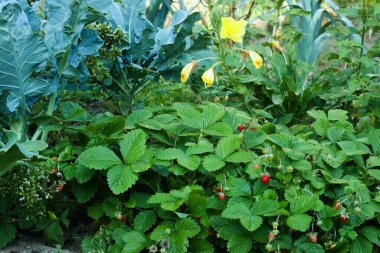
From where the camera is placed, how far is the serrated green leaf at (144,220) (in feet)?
7.57

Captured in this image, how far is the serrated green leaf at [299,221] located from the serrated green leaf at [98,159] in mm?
698

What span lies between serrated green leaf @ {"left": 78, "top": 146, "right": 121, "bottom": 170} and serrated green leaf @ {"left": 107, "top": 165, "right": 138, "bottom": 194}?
27 millimetres

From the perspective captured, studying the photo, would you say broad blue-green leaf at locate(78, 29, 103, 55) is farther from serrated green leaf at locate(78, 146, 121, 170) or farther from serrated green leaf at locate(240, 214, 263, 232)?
serrated green leaf at locate(240, 214, 263, 232)

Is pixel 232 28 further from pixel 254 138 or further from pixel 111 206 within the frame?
pixel 111 206

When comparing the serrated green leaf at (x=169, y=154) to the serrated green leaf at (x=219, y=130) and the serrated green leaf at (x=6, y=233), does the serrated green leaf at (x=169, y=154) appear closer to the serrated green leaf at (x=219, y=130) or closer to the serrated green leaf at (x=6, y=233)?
the serrated green leaf at (x=219, y=130)

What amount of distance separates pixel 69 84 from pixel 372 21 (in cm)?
160

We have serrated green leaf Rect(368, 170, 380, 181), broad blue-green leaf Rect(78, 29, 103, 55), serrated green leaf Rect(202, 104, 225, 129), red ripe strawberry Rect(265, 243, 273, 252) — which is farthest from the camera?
broad blue-green leaf Rect(78, 29, 103, 55)

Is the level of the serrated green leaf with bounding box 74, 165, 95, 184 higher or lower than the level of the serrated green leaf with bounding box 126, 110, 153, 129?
lower

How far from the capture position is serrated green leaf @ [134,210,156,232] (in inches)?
→ 90.8

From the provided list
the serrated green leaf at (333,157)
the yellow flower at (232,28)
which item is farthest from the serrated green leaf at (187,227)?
the yellow flower at (232,28)

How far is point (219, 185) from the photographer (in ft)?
7.70

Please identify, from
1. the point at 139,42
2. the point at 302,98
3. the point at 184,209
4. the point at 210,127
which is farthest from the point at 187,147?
the point at 302,98

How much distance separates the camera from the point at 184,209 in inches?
93.4

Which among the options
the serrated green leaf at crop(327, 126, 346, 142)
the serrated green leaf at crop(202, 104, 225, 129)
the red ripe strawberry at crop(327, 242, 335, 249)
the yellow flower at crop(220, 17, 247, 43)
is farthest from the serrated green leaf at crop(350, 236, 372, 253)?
the yellow flower at crop(220, 17, 247, 43)
